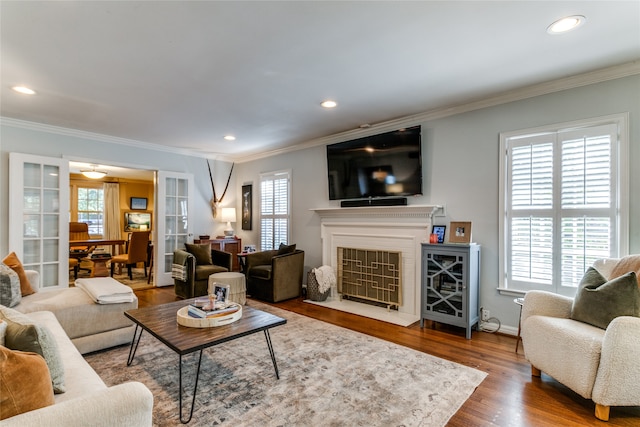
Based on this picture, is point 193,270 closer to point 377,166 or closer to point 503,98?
point 377,166

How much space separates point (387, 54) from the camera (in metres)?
2.43

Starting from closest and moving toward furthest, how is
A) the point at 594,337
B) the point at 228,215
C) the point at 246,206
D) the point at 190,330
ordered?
the point at 594,337 < the point at 190,330 < the point at 228,215 < the point at 246,206

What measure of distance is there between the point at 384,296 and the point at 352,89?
8.45ft

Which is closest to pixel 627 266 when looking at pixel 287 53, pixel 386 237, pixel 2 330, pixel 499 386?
pixel 499 386

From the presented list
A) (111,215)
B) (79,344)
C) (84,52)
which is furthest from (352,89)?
(111,215)

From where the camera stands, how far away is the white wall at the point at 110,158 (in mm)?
4074

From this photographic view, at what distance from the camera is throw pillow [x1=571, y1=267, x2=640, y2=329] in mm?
1996

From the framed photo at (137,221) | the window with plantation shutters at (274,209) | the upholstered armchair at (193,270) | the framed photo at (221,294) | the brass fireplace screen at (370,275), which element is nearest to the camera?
the framed photo at (221,294)

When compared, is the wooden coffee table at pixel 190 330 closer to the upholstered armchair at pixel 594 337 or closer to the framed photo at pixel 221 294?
the framed photo at pixel 221 294

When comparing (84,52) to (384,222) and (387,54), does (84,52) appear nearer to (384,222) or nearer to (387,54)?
(387,54)

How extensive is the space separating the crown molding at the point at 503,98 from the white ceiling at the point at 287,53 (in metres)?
0.12

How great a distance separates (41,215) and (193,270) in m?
2.16

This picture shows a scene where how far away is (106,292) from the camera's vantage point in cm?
277

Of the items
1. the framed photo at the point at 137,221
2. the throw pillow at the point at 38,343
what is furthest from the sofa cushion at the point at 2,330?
the framed photo at the point at 137,221
